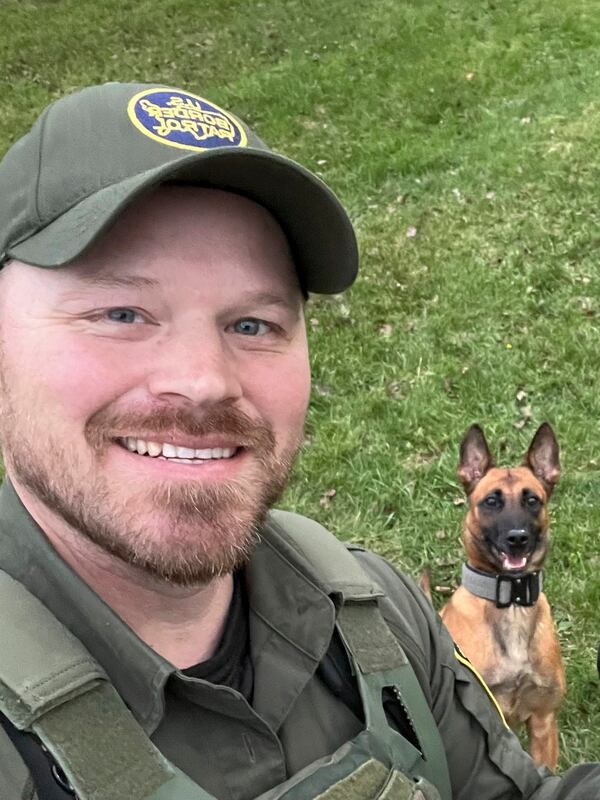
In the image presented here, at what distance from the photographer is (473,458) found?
388 cm

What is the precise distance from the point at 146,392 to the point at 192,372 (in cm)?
8

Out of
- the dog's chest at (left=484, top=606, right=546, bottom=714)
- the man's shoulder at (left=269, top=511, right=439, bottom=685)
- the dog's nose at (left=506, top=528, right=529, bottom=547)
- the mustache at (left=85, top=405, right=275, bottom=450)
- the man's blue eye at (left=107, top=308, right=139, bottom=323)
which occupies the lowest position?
the dog's chest at (left=484, top=606, right=546, bottom=714)

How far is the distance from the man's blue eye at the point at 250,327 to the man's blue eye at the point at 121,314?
0.61ft

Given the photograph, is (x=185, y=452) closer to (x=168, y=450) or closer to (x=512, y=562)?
(x=168, y=450)

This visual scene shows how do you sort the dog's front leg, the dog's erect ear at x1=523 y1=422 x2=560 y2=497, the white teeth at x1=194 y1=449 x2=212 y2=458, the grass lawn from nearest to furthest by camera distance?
the white teeth at x1=194 y1=449 x2=212 y2=458, the dog's front leg, the dog's erect ear at x1=523 y1=422 x2=560 y2=497, the grass lawn

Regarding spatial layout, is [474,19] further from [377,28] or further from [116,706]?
[116,706]

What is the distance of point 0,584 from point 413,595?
908 mm

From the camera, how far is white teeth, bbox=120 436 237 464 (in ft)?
4.55

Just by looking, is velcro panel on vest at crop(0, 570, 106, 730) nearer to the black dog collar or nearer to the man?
the man

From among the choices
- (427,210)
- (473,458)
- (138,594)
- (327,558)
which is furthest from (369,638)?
(427,210)

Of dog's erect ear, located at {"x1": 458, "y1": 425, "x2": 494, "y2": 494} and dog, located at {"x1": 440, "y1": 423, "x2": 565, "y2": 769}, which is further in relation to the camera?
dog's erect ear, located at {"x1": 458, "y1": 425, "x2": 494, "y2": 494}

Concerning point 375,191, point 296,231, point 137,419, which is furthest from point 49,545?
point 375,191

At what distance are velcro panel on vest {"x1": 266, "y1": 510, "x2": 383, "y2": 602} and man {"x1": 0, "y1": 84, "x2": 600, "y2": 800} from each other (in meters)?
0.12

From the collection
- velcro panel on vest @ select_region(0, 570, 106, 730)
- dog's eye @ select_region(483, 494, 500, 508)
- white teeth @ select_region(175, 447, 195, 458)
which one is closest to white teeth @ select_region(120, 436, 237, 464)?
white teeth @ select_region(175, 447, 195, 458)
